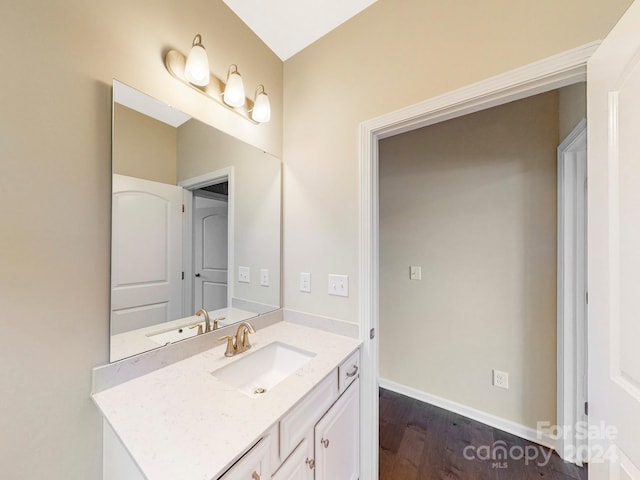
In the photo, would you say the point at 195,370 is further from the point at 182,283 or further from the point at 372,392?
the point at 372,392

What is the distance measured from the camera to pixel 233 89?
4.07 ft

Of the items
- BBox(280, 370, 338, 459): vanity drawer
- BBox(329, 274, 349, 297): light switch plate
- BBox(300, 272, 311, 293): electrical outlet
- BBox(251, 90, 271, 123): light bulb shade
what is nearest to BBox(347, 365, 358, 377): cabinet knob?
BBox(280, 370, 338, 459): vanity drawer

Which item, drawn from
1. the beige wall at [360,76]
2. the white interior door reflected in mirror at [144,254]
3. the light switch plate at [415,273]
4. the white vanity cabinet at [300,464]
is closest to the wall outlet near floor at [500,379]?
the light switch plate at [415,273]

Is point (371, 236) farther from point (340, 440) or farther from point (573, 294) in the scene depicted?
point (573, 294)

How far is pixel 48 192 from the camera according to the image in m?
0.76

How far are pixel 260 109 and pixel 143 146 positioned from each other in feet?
2.16

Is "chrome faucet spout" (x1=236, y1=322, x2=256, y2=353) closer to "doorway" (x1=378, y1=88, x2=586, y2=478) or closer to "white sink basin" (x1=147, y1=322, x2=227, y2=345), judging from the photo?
"white sink basin" (x1=147, y1=322, x2=227, y2=345)

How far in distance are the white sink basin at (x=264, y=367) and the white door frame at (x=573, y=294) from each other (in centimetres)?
162

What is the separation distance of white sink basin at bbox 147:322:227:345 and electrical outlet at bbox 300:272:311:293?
59 cm

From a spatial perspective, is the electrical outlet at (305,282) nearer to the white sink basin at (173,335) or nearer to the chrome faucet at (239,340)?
the chrome faucet at (239,340)

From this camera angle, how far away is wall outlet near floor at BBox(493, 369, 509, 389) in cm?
177

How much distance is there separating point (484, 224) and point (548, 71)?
Result: 3.81ft

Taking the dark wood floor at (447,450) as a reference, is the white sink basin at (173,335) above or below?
above

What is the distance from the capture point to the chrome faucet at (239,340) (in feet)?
3.69
